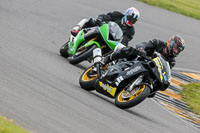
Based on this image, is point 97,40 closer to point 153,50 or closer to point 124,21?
point 124,21

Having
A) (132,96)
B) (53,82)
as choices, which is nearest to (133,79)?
(132,96)

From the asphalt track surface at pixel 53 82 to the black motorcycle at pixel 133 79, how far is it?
0.19 meters

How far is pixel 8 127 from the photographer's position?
5.02m

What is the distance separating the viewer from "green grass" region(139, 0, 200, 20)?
21062 mm

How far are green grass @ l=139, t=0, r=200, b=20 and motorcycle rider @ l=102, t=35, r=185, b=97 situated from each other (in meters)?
12.3

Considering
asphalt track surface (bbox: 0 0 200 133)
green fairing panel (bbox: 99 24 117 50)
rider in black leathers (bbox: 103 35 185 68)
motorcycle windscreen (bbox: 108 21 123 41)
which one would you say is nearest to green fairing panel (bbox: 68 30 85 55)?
asphalt track surface (bbox: 0 0 200 133)

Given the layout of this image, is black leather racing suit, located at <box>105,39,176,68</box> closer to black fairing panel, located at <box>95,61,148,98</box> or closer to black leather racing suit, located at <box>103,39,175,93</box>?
black leather racing suit, located at <box>103,39,175,93</box>

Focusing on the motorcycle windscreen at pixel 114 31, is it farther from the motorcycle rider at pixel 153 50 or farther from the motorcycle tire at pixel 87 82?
the motorcycle tire at pixel 87 82

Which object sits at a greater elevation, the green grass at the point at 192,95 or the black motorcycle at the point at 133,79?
the black motorcycle at the point at 133,79

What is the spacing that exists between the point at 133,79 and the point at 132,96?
1.00 ft

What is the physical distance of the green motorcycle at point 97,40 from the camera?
393 inches

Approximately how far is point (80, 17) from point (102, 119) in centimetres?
1012

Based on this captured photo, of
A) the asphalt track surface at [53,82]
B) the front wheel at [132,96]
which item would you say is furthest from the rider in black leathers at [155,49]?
the asphalt track surface at [53,82]

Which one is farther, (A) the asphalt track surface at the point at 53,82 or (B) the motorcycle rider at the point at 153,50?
(B) the motorcycle rider at the point at 153,50
